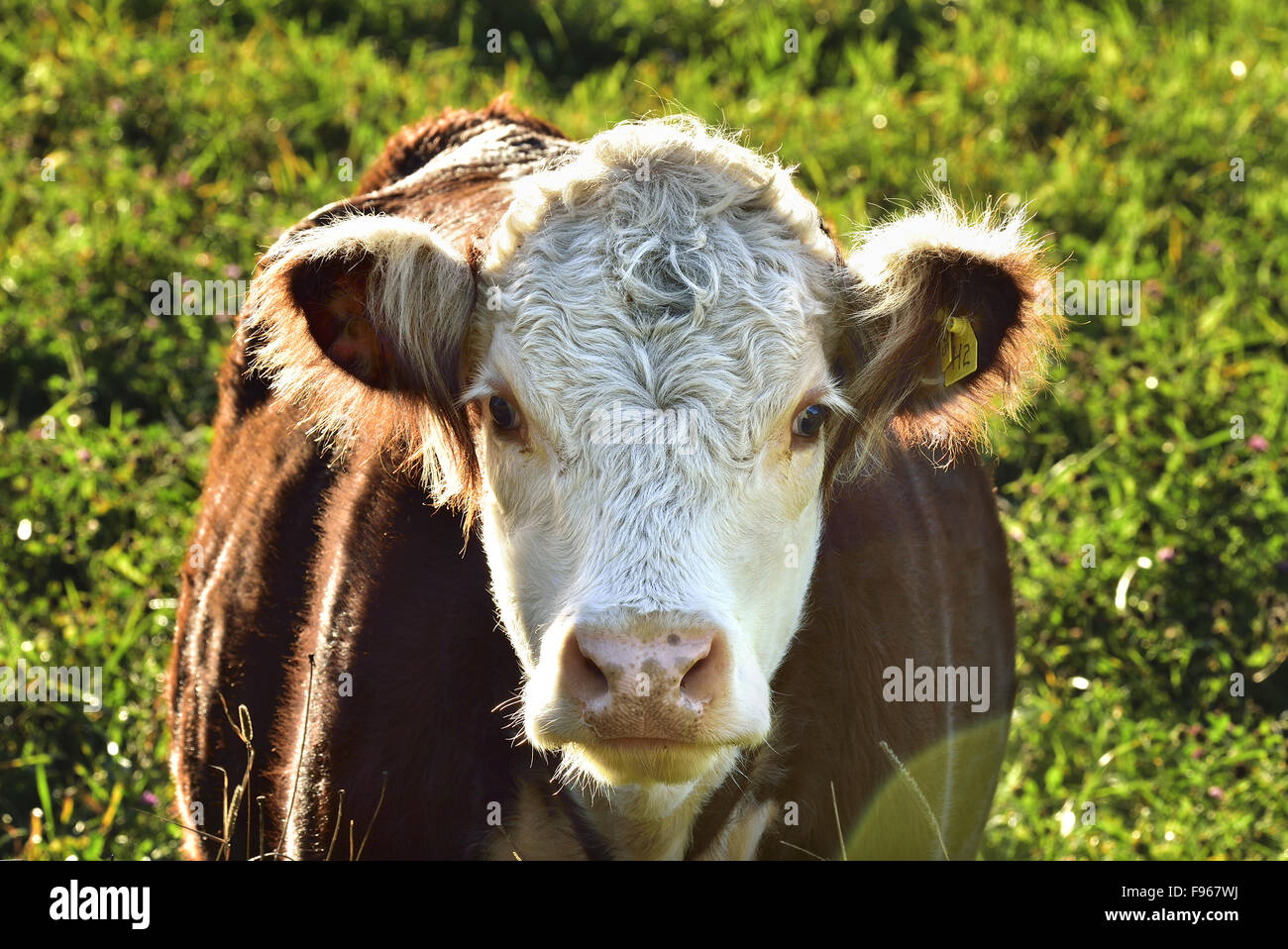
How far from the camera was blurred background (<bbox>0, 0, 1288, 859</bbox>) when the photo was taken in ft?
16.1

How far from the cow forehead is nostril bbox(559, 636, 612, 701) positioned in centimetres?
44

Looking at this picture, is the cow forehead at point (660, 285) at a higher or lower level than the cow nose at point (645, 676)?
higher

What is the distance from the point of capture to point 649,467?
2783mm

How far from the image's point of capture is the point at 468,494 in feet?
10.7

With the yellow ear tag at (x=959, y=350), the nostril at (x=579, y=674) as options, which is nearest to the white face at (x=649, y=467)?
Result: the nostril at (x=579, y=674)

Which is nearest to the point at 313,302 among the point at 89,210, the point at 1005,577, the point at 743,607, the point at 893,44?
the point at 743,607

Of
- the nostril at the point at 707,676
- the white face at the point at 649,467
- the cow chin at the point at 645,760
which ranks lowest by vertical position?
the cow chin at the point at 645,760

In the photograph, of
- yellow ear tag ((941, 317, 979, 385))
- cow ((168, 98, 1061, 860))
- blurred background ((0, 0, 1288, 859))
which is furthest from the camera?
blurred background ((0, 0, 1288, 859))

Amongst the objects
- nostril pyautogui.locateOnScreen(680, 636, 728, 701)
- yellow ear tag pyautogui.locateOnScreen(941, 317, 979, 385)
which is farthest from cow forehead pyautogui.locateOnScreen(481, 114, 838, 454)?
nostril pyautogui.locateOnScreen(680, 636, 728, 701)

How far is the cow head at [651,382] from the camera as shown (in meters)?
2.69

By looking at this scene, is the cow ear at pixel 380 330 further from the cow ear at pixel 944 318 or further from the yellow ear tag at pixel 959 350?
the yellow ear tag at pixel 959 350

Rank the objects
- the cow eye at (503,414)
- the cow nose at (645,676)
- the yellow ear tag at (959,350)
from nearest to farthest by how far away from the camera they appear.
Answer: the cow nose at (645,676) → the cow eye at (503,414) → the yellow ear tag at (959,350)

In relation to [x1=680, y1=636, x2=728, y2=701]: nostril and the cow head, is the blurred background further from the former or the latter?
[x1=680, y1=636, x2=728, y2=701]: nostril

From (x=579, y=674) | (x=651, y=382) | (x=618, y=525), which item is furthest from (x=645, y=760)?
(x=651, y=382)
